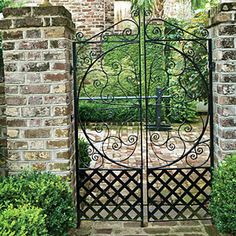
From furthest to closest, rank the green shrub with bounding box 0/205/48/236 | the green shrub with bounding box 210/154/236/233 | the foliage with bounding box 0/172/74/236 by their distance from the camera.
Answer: the green shrub with bounding box 210/154/236/233 < the foliage with bounding box 0/172/74/236 < the green shrub with bounding box 0/205/48/236

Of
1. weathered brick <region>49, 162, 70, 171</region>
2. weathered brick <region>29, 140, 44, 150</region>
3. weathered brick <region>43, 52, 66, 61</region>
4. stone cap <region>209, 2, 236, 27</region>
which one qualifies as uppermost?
stone cap <region>209, 2, 236, 27</region>

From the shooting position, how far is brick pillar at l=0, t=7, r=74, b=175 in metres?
3.30

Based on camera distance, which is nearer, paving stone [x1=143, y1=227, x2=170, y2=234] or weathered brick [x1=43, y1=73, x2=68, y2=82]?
weathered brick [x1=43, y1=73, x2=68, y2=82]

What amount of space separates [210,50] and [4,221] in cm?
235

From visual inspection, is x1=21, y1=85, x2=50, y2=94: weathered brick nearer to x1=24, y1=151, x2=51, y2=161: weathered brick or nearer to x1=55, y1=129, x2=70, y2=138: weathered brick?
x1=55, y1=129, x2=70, y2=138: weathered brick

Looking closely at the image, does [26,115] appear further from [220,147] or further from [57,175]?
[220,147]

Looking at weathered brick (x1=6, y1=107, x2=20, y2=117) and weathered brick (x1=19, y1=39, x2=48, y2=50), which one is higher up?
weathered brick (x1=19, y1=39, x2=48, y2=50)

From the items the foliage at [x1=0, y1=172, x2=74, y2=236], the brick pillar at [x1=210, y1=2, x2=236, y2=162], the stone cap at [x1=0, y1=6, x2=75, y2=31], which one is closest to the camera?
the foliage at [x1=0, y1=172, x2=74, y2=236]

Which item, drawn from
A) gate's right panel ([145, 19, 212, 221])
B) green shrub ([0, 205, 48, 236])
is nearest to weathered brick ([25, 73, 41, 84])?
gate's right panel ([145, 19, 212, 221])

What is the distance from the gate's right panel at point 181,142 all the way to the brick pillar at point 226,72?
0.24 meters

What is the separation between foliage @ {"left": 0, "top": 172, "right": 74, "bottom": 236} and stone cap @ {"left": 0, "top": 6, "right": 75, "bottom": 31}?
1187mm

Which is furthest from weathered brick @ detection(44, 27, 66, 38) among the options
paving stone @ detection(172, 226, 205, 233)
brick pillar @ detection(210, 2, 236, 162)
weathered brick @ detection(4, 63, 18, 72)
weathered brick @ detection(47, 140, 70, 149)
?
paving stone @ detection(172, 226, 205, 233)

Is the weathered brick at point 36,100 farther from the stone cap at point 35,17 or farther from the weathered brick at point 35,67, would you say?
the stone cap at point 35,17

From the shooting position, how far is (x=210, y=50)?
3.68m
